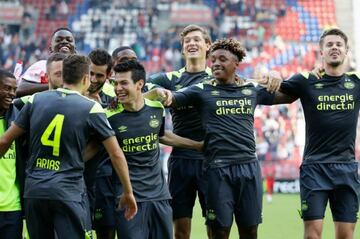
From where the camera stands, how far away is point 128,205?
700 centimetres

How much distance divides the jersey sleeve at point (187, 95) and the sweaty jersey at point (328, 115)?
1035mm

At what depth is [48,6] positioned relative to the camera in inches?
1318

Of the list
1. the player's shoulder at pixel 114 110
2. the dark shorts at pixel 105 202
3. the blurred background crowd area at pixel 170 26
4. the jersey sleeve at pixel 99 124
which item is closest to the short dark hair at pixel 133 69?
the player's shoulder at pixel 114 110

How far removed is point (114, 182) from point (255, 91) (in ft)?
6.03

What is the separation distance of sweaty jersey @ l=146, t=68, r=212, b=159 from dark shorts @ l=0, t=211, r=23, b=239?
2.19 m

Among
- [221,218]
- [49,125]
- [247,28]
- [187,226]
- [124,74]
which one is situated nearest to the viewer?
[49,125]

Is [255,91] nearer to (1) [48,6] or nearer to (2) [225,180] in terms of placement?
(2) [225,180]

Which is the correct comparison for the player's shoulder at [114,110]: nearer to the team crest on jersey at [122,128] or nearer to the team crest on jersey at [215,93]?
the team crest on jersey at [122,128]

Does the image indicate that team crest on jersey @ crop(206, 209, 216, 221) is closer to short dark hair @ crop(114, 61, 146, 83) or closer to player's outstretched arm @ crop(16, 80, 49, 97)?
short dark hair @ crop(114, 61, 146, 83)

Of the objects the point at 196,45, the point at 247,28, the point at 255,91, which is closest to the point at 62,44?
the point at 196,45

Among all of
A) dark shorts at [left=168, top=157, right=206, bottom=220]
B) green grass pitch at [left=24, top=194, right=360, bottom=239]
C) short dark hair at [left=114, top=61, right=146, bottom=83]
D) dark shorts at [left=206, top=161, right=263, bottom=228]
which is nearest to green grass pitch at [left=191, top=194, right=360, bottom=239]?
green grass pitch at [left=24, top=194, right=360, bottom=239]

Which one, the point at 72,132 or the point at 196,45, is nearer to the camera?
the point at 72,132

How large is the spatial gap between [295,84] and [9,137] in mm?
3294

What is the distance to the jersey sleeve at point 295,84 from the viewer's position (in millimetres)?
8664
